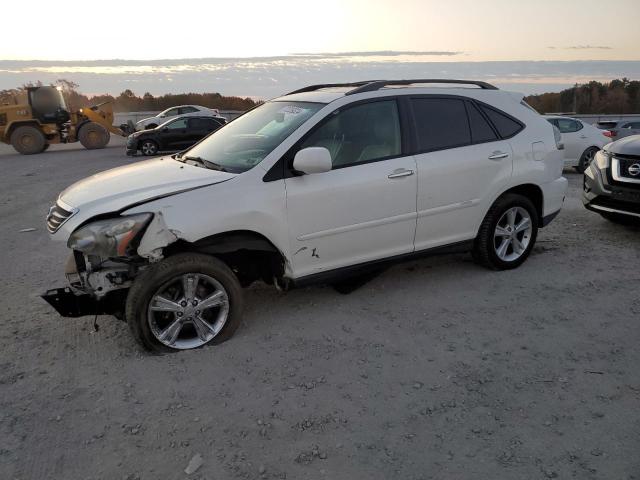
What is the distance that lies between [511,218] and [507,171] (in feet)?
1.55

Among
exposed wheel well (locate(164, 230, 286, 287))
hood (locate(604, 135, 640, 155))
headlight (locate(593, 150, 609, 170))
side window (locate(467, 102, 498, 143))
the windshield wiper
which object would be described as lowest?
exposed wheel well (locate(164, 230, 286, 287))

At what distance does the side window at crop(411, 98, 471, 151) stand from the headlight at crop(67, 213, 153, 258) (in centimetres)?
236

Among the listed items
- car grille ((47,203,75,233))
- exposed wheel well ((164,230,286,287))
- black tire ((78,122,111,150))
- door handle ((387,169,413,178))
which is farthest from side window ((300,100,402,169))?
black tire ((78,122,111,150))

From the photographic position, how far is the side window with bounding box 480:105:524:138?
4.99m

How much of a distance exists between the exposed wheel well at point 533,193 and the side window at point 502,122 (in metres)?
0.53

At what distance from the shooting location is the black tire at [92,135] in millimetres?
21438

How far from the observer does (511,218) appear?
16.8 feet

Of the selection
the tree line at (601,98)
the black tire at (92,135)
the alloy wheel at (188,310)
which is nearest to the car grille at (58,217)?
the alloy wheel at (188,310)

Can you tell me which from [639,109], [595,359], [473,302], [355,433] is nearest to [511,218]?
[473,302]

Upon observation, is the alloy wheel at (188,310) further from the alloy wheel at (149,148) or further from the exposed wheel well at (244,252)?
the alloy wheel at (149,148)

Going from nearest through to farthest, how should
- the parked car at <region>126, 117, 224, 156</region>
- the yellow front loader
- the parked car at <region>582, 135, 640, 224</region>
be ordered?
the parked car at <region>582, 135, 640, 224</region>, the parked car at <region>126, 117, 224, 156</region>, the yellow front loader

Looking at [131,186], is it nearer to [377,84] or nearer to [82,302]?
[82,302]

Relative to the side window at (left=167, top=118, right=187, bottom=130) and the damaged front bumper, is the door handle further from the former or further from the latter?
the side window at (left=167, top=118, right=187, bottom=130)

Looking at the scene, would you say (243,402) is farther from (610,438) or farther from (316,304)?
(610,438)
